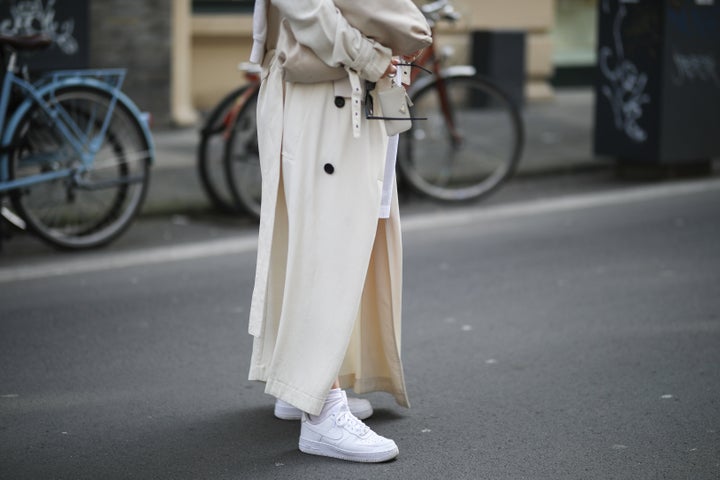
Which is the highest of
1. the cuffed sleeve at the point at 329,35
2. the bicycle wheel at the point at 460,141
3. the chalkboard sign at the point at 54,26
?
the cuffed sleeve at the point at 329,35

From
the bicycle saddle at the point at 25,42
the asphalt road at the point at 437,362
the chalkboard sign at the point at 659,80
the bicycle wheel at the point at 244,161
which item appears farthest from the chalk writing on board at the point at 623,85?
the bicycle saddle at the point at 25,42

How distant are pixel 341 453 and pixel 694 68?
6.21 m

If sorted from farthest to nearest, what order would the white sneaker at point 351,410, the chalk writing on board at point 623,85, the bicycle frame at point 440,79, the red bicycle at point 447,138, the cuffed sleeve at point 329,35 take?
the chalk writing on board at point 623,85, the bicycle frame at point 440,79, the red bicycle at point 447,138, the white sneaker at point 351,410, the cuffed sleeve at point 329,35

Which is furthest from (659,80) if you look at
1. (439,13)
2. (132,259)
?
(132,259)

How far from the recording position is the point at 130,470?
387cm

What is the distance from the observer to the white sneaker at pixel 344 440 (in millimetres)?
3932

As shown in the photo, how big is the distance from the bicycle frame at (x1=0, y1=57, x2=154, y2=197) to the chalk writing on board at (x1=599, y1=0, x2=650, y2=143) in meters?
3.82

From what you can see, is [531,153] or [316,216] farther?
[531,153]

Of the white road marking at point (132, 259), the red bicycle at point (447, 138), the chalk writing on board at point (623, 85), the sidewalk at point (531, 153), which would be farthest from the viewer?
the chalk writing on board at point (623, 85)

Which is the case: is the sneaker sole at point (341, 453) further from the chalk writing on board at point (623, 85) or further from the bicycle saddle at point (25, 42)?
the chalk writing on board at point (623, 85)

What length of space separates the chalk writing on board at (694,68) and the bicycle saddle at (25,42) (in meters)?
4.63

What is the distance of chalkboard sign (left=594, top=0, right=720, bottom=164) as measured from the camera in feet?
30.0

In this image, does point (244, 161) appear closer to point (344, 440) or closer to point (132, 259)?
point (132, 259)

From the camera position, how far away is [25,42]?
6.79 meters
